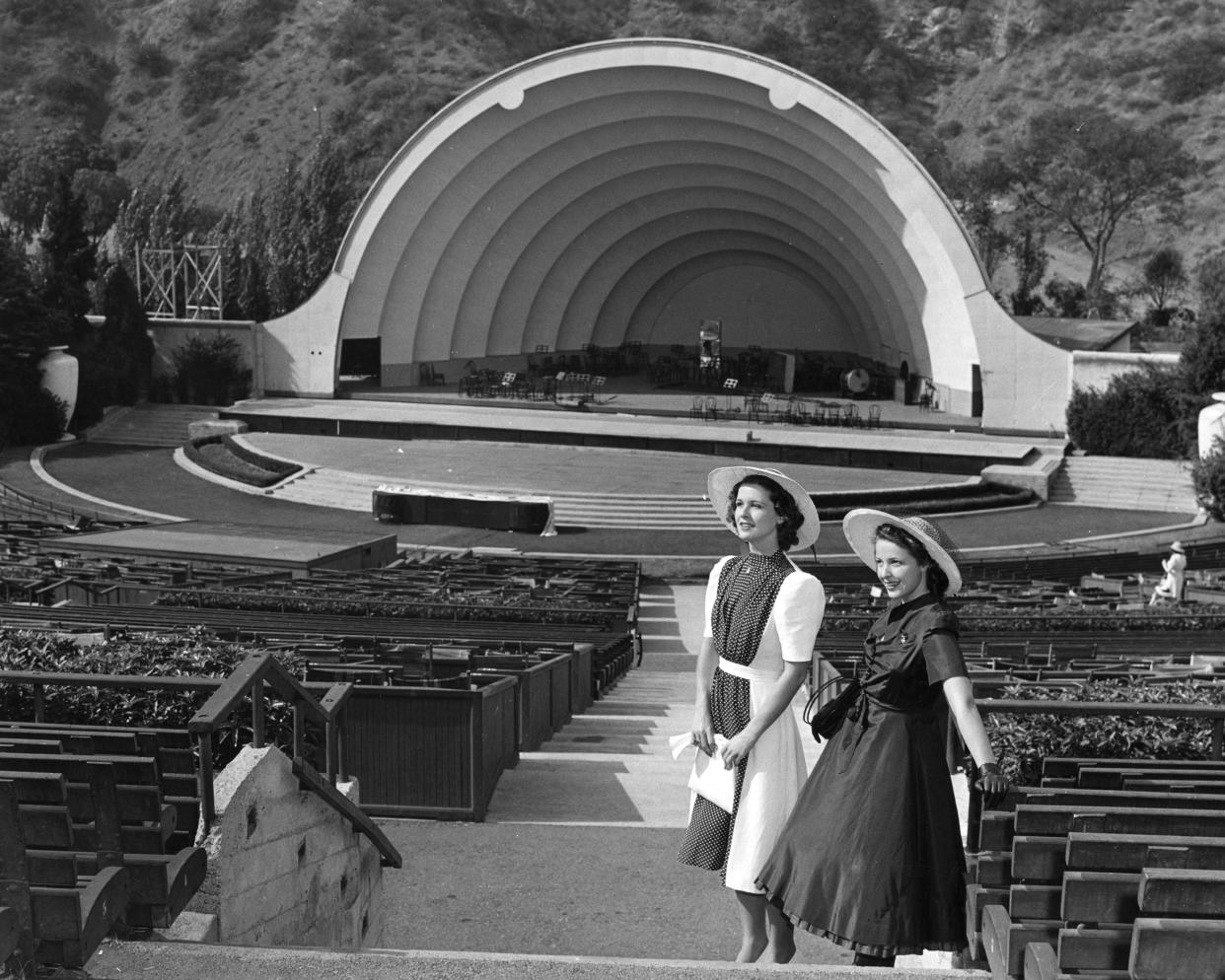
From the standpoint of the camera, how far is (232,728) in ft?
24.4

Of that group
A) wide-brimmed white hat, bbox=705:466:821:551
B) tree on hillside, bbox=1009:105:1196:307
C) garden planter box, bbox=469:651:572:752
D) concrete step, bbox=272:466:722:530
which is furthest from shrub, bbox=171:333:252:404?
wide-brimmed white hat, bbox=705:466:821:551

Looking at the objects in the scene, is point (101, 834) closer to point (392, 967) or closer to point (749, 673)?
point (392, 967)

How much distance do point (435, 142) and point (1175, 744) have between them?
144ft

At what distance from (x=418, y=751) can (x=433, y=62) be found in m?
101

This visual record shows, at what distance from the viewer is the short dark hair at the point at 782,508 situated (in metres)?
6.14

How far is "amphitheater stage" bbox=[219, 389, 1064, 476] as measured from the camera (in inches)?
1549

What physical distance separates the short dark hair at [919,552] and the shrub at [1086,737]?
1.01 meters

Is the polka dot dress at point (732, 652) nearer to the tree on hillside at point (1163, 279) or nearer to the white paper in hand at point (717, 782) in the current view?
the white paper in hand at point (717, 782)

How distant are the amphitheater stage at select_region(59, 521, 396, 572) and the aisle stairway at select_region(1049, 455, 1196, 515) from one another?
18.8 m

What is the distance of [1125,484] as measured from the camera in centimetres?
3862

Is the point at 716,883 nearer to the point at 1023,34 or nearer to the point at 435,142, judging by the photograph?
the point at 435,142

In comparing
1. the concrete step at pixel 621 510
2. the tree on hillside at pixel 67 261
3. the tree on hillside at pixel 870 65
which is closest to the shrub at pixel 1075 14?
the tree on hillside at pixel 870 65

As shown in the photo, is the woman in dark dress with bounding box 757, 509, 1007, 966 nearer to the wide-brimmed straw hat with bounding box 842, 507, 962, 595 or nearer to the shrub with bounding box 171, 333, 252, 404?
the wide-brimmed straw hat with bounding box 842, 507, 962, 595

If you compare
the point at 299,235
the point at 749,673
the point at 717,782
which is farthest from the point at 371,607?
the point at 299,235
